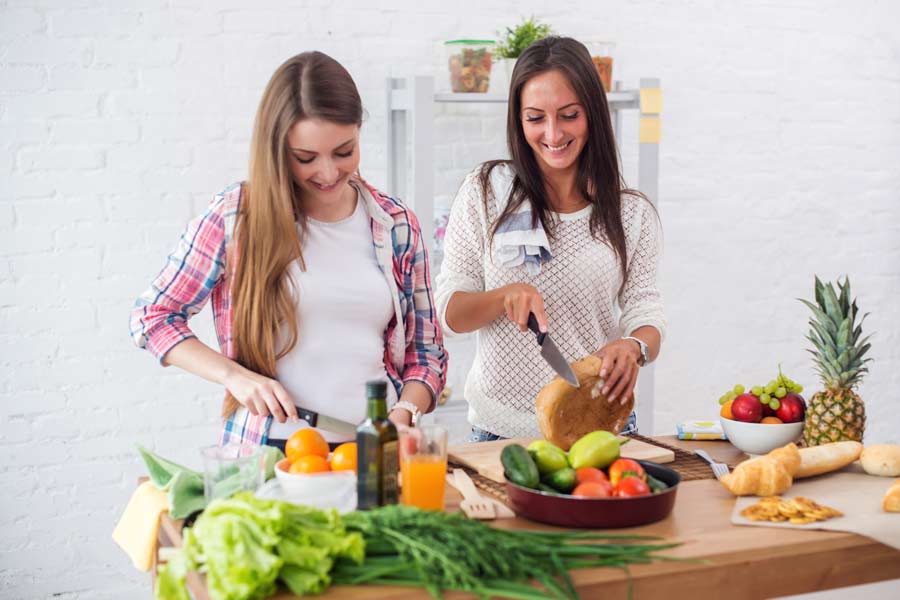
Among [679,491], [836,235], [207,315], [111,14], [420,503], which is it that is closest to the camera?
[420,503]

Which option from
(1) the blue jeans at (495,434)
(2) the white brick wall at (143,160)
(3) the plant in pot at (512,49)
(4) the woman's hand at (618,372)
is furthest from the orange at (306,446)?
(3) the plant in pot at (512,49)

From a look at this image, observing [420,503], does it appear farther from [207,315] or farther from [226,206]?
[207,315]

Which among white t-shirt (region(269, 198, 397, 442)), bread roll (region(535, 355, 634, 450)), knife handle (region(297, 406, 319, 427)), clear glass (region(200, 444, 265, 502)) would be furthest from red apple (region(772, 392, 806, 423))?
clear glass (region(200, 444, 265, 502))

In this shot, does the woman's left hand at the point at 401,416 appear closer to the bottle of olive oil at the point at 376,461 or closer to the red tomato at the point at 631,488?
the bottle of olive oil at the point at 376,461

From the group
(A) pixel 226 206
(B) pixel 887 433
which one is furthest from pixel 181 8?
(B) pixel 887 433

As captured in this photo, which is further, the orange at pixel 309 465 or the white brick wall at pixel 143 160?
the white brick wall at pixel 143 160

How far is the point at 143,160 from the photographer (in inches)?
144

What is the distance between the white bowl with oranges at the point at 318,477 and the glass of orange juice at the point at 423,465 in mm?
100

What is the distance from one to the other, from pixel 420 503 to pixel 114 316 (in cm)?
222

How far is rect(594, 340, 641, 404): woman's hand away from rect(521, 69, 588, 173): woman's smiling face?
1.73 feet

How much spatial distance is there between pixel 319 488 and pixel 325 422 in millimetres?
444

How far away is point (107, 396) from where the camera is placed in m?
3.70

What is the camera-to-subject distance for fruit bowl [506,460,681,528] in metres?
1.78

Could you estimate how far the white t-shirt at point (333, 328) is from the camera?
2254 mm
